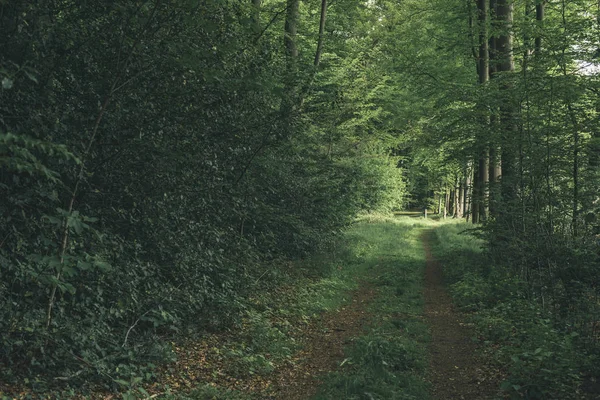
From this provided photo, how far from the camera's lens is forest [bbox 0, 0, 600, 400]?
545 cm

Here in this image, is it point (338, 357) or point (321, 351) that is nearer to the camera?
point (338, 357)

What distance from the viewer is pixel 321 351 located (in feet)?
27.6

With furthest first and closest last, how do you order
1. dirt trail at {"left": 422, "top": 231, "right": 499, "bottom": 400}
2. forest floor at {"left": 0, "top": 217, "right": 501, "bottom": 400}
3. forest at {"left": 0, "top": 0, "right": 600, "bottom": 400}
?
dirt trail at {"left": 422, "top": 231, "right": 499, "bottom": 400}
forest floor at {"left": 0, "top": 217, "right": 501, "bottom": 400}
forest at {"left": 0, "top": 0, "right": 600, "bottom": 400}

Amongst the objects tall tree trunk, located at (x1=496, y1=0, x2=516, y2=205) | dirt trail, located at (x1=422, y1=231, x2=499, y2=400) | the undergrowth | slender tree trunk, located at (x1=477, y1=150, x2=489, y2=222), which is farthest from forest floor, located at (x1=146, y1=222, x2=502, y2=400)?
tall tree trunk, located at (x1=496, y1=0, x2=516, y2=205)

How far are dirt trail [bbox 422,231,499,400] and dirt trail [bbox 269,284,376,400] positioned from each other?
1461mm

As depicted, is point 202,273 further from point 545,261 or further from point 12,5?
point 545,261

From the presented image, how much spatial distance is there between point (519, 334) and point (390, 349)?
220 centimetres

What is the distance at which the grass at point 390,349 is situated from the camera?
648cm

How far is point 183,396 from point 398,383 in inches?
113

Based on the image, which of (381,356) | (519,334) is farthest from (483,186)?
(381,356)

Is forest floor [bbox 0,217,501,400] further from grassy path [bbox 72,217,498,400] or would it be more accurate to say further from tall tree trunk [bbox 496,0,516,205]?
tall tree trunk [bbox 496,0,516,205]

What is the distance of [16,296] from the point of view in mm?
5699

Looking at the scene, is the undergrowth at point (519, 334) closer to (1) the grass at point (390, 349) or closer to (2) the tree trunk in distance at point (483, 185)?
(1) the grass at point (390, 349)

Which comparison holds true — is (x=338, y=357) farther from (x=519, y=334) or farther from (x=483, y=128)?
(x=483, y=128)
